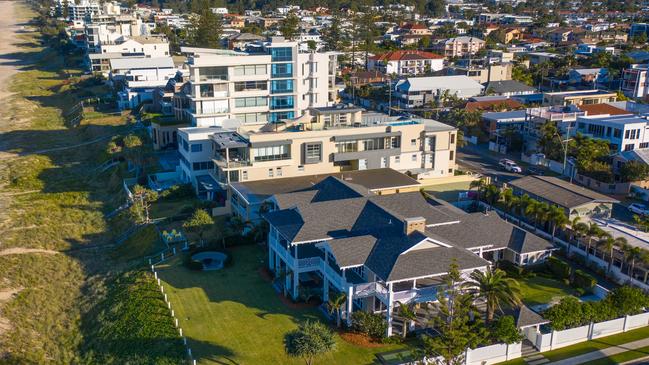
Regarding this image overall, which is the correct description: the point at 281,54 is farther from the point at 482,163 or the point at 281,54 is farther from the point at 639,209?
the point at 639,209

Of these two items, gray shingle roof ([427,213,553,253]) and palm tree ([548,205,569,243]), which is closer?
gray shingle roof ([427,213,553,253])

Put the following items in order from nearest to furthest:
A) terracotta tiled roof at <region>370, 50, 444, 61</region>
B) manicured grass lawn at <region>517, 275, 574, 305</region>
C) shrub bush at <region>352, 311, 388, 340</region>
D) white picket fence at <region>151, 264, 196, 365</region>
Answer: white picket fence at <region>151, 264, 196, 365</region> → shrub bush at <region>352, 311, 388, 340</region> → manicured grass lawn at <region>517, 275, 574, 305</region> → terracotta tiled roof at <region>370, 50, 444, 61</region>

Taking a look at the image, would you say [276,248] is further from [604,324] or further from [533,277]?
[604,324]

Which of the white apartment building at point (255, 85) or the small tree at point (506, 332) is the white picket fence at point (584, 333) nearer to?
the small tree at point (506, 332)

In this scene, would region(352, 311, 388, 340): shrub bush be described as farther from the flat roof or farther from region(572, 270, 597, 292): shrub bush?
the flat roof

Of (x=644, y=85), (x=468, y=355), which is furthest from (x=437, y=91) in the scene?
(x=468, y=355)

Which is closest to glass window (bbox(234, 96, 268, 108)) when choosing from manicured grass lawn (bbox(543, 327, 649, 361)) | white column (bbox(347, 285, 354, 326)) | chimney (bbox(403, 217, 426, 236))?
chimney (bbox(403, 217, 426, 236))

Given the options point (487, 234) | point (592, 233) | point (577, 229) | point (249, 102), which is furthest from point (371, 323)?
point (249, 102)
